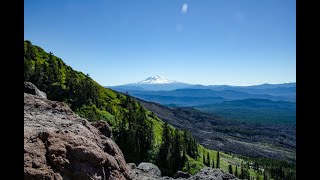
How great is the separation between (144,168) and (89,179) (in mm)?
14620

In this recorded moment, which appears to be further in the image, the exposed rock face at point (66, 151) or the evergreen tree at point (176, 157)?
the evergreen tree at point (176, 157)

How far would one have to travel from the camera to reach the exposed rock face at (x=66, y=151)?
14.1 metres

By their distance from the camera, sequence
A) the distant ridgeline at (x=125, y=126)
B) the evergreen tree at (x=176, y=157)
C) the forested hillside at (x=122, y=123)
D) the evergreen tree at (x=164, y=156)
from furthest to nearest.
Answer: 1. the evergreen tree at (x=176, y=157)
2. the evergreen tree at (x=164, y=156)
3. the distant ridgeline at (x=125, y=126)
4. the forested hillside at (x=122, y=123)

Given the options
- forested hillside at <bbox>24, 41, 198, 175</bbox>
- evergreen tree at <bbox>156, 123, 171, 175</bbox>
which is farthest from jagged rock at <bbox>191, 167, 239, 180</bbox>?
evergreen tree at <bbox>156, 123, 171, 175</bbox>

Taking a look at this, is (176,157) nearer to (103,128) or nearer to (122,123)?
(122,123)

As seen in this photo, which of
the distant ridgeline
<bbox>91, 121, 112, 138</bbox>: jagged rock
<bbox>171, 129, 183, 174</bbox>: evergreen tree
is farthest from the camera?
<bbox>171, 129, 183, 174</bbox>: evergreen tree

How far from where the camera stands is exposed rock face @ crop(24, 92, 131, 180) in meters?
14.1

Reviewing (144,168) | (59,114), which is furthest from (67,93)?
(59,114)

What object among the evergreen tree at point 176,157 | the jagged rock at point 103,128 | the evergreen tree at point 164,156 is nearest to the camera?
the jagged rock at point 103,128

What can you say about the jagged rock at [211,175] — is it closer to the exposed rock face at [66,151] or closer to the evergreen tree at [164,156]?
the exposed rock face at [66,151]

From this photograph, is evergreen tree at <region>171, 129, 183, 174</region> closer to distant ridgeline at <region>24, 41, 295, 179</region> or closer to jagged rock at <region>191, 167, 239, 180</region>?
distant ridgeline at <region>24, 41, 295, 179</region>

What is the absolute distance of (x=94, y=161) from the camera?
15719 mm

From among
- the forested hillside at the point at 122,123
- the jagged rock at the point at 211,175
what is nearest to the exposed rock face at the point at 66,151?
the jagged rock at the point at 211,175
